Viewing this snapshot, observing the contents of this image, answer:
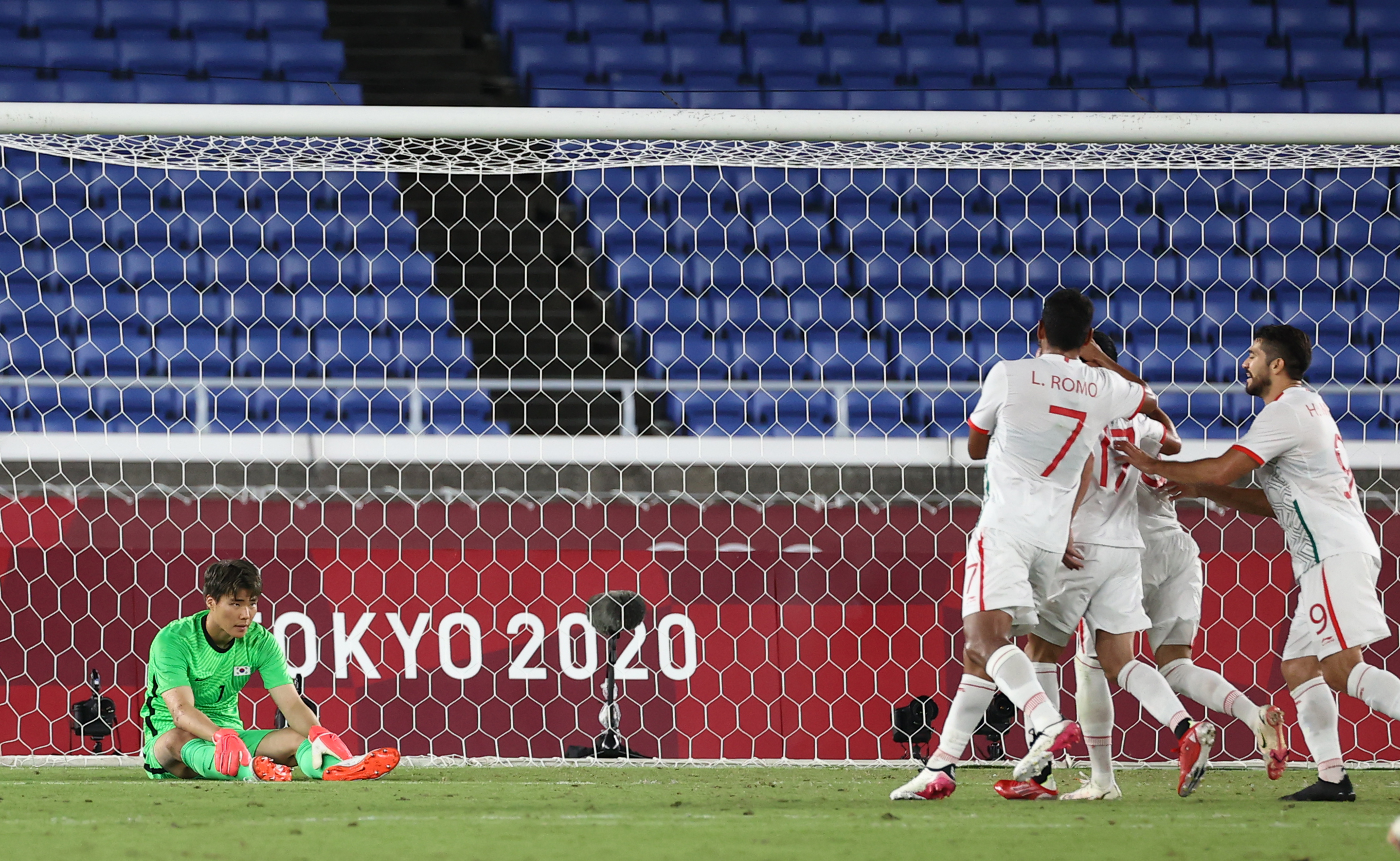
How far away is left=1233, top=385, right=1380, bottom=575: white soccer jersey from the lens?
354 centimetres

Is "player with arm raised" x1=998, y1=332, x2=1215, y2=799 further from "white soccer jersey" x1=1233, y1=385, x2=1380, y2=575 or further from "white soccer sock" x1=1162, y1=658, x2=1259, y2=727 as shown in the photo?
"white soccer jersey" x1=1233, y1=385, x2=1380, y2=575

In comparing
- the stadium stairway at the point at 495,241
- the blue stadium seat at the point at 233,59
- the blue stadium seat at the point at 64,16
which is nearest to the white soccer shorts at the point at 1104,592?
the stadium stairway at the point at 495,241

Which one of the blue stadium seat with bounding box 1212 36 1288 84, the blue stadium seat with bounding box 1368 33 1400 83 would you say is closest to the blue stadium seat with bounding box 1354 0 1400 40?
the blue stadium seat with bounding box 1368 33 1400 83

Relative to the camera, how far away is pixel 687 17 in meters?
9.73

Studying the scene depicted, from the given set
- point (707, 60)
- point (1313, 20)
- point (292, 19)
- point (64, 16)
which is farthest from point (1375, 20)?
point (64, 16)

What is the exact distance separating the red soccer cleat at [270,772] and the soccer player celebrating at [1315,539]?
2.41m

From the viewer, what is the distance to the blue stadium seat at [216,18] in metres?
9.44

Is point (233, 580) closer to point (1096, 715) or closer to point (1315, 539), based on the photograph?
point (1096, 715)

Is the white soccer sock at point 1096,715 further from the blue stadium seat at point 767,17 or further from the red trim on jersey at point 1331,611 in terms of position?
the blue stadium seat at point 767,17

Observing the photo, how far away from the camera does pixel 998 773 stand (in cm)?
460

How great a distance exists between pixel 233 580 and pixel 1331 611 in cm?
292

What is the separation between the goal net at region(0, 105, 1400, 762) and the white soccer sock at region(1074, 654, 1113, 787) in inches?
50.0

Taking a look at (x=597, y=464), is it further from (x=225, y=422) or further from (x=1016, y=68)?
(x=1016, y=68)

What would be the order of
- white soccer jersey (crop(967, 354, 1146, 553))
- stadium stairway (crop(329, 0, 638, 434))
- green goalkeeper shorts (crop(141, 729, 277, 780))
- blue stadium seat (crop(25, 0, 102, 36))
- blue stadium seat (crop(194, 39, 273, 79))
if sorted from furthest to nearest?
blue stadium seat (crop(25, 0, 102, 36)), blue stadium seat (crop(194, 39, 273, 79)), stadium stairway (crop(329, 0, 638, 434)), green goalkeeper shorts (crop(141, 729, 277, 780)), white soccer jersey (crop(967, 354, 1146, 553))
